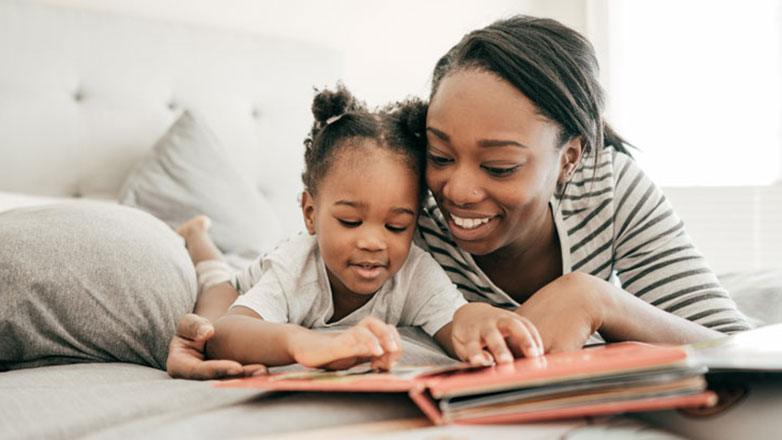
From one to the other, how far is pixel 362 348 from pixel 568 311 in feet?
0.92

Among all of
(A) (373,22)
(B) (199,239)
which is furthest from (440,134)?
(A) (373,22)

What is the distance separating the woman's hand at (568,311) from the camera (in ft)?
2.71

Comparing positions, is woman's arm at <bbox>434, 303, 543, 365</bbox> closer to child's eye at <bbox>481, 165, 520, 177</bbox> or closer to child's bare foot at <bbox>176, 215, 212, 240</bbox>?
child's eye at <bbox>481, 165, 520, 177</bbox>

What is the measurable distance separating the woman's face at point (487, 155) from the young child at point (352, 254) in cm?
9

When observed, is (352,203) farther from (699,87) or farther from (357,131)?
(699,87)

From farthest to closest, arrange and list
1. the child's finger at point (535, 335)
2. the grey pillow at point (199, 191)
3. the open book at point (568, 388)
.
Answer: the grey pillow at point (199, 191), the child's finger at point (535, 335), the open book at point (568, 388)

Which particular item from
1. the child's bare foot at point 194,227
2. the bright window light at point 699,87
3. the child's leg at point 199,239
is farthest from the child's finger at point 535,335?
the bright window light at point 699,87

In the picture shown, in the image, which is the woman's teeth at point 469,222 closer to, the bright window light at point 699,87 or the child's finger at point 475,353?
the child's finger at point 475,353

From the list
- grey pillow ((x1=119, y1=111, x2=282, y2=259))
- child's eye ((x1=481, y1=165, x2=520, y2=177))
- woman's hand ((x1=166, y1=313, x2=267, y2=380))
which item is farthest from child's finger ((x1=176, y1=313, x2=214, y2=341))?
grey pillow ((x1=119, y1=111, x2=282, y2=259))

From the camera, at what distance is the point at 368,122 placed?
46.8 inches

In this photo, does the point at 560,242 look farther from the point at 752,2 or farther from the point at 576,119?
the point at 752,2

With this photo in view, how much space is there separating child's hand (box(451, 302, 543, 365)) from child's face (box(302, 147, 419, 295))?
0.93ft

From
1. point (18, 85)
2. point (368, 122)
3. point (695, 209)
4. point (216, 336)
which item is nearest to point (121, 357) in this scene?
point (216, 336)

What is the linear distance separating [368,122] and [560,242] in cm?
41
